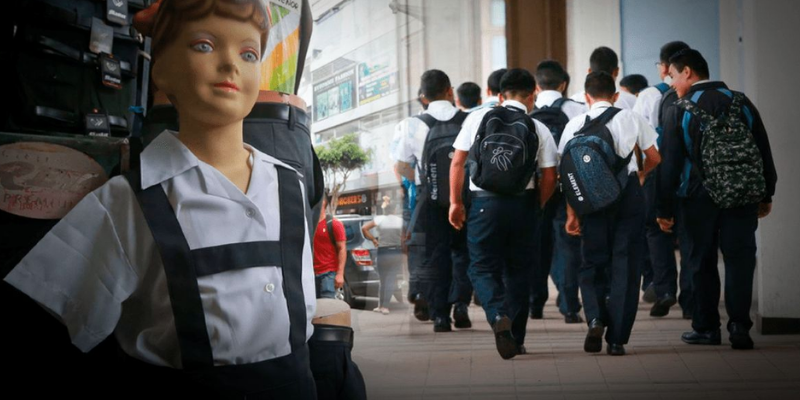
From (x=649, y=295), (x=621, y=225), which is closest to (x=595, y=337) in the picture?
(x=621, y=225)

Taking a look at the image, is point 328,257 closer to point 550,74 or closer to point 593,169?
point 593,169

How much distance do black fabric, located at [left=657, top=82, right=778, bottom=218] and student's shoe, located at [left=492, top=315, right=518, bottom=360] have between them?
0.86 meters

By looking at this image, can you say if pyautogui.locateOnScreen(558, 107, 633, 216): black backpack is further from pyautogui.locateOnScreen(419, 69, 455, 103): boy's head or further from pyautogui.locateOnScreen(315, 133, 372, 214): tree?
pyautogui.locateOnScreen(315, 133, 372, 214): tree

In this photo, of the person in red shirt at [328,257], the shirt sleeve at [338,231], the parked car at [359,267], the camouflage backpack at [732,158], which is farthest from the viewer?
the camouflage backpack at [732,158]

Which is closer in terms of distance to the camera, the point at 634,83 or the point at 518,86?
the point at 518,86

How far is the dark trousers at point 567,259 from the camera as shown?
4699mm

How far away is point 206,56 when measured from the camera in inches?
63.2

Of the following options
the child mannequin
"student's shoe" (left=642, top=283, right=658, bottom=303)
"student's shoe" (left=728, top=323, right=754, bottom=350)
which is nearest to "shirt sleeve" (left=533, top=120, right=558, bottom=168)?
"student's shoe" (left=728, top=323, right=754, bottom=350)

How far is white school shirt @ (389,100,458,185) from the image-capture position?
14.6 ft

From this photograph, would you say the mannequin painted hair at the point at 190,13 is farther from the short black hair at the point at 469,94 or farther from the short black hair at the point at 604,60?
the short black hair at the point at 469,94

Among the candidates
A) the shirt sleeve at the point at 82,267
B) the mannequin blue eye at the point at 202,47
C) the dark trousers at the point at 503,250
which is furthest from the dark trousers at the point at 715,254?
the shirt sleeve at the point at 82,267

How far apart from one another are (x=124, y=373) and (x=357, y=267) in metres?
1.67

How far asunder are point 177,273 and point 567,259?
338 centimetres

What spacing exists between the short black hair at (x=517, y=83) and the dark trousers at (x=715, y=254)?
805 millimetres
